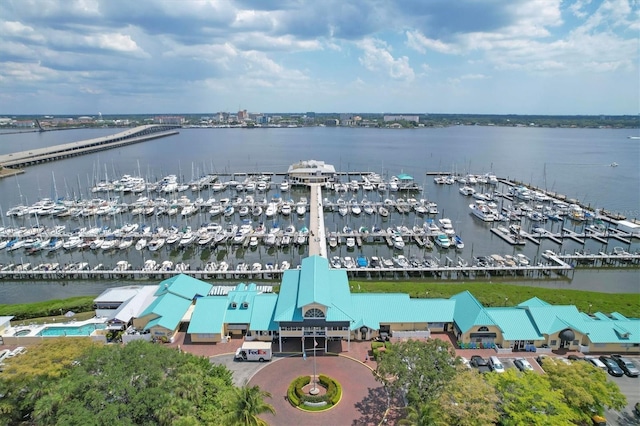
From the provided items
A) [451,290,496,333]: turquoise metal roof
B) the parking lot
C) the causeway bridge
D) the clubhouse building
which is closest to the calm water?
the causeway bridge

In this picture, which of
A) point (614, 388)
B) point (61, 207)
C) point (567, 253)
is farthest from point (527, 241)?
point (61, 207)

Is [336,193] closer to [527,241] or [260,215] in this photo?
[260,215]

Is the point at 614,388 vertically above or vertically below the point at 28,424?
above

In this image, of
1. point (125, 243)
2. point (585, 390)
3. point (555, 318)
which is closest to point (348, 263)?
point (555, 318)

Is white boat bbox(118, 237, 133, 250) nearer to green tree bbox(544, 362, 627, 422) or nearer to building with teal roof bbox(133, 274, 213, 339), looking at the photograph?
building with teal roof bbox(133, 274, 213, 339)

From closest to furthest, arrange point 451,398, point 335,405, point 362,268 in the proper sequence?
point 451,398 < point 335,405 < point 362,268

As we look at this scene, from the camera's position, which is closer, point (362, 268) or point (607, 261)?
point (362, 268)

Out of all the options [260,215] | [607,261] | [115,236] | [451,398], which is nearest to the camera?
[451,398]

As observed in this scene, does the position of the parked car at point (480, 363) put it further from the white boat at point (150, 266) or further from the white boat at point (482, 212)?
the white boat at point (482, 212)
